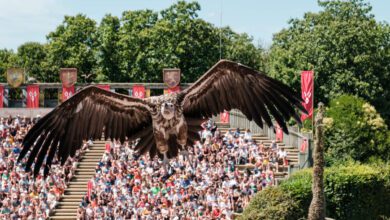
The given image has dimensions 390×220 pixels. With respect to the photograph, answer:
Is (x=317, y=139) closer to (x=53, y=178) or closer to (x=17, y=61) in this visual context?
(x=53, y=178)

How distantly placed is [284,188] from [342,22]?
2745cm

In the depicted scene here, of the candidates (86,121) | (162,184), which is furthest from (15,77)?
(86,121)

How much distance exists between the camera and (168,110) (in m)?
12.4

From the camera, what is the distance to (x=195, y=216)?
3341 centimetres

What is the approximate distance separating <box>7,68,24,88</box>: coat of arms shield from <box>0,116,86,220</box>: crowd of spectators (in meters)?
12.9

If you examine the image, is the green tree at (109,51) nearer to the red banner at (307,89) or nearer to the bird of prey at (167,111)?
the red banner at (307,89)

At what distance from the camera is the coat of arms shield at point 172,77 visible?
50594 mm

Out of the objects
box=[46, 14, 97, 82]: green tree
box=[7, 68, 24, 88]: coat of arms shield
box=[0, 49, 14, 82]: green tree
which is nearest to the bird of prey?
box=[7, 68, 24, 88]: coat of arms shield

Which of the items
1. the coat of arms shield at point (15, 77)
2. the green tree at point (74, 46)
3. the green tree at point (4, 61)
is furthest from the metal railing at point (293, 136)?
the green tree at point (4, 61)

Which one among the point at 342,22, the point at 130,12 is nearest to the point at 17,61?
the point at 130,12

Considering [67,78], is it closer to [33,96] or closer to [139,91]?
[139,91]

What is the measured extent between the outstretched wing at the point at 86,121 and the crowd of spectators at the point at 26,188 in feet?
72.5

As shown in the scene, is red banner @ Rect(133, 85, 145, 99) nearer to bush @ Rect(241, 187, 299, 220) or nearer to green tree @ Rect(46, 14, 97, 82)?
bush @ Rect(241, 187, 299, 220)

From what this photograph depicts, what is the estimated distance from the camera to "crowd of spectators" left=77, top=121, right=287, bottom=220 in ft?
111
